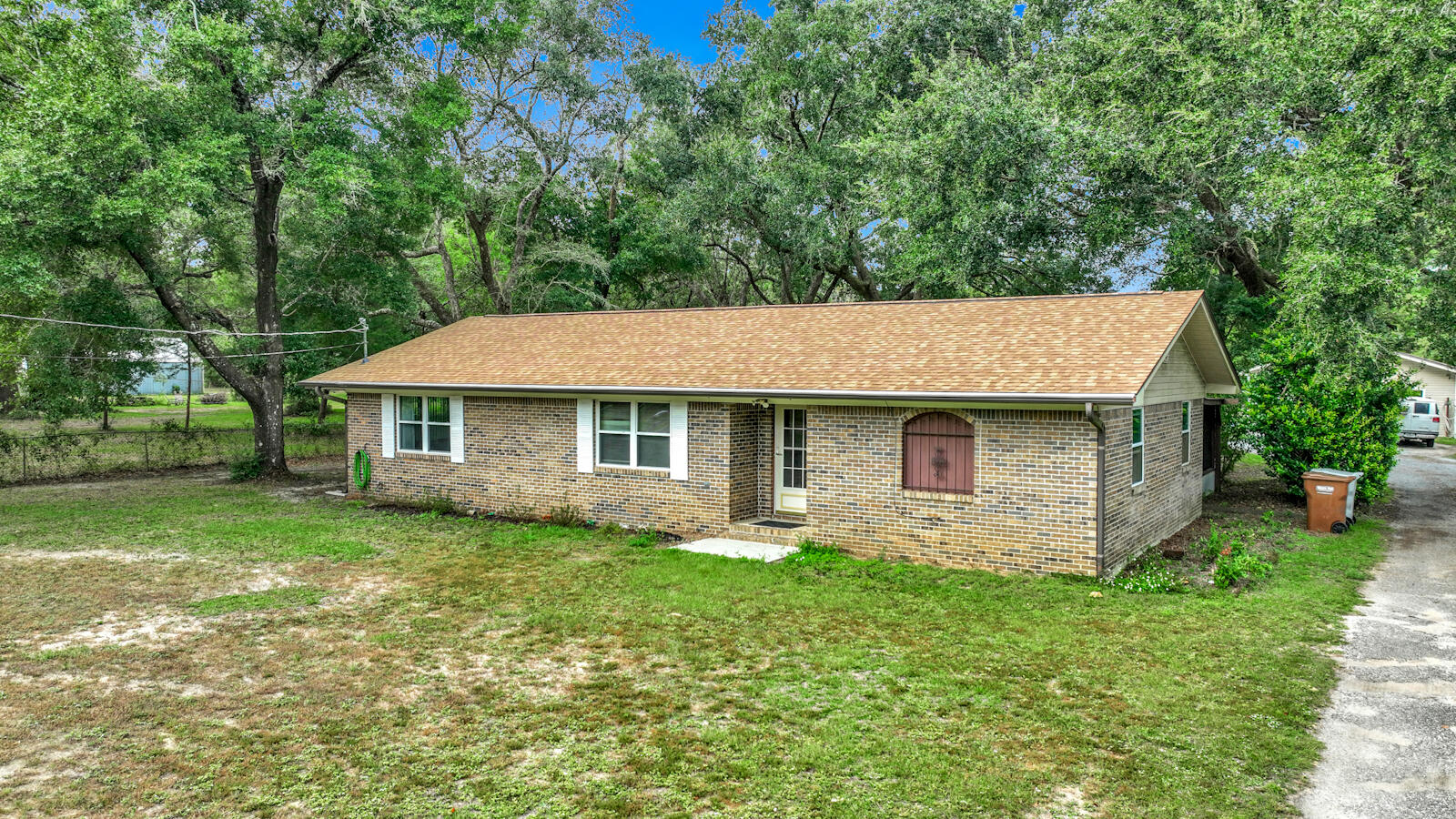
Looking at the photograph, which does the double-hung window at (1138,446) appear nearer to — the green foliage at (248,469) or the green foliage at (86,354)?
the green foliage at (248,469)

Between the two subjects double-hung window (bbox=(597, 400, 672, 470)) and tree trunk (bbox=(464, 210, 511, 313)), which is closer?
double-hung window (bbox=(597, 400, 672, 470))

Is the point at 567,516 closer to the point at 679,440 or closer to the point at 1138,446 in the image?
the point at 679,440

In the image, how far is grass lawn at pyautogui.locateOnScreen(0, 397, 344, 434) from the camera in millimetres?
33906

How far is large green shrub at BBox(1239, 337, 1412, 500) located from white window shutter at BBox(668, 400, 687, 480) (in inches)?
449

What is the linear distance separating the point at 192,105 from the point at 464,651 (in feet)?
50.3

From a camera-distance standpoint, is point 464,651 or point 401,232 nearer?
point 464,651

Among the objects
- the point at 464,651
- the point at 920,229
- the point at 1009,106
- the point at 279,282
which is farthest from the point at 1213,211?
the point at 279,282

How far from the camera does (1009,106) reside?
1912cm

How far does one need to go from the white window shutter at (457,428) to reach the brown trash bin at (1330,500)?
Result: 15035mm

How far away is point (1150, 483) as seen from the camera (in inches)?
474

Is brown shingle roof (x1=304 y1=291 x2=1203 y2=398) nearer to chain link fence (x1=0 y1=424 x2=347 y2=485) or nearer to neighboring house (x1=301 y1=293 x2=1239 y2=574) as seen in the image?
neighboring house (x1=301 y1=293 x2=1239 y2=574)

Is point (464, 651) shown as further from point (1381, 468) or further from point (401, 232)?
point (401, 232)

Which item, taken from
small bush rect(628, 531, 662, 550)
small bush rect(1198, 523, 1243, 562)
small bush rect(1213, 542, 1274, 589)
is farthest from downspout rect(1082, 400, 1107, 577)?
small bush rect(628, 531, 662, 550)

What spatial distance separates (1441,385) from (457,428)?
43.0 m
